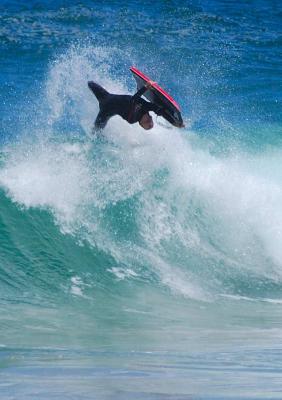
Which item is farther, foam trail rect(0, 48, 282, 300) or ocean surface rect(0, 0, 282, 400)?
foam trail rect(0, 48, 282, 300)

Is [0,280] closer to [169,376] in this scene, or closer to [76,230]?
[76,230]

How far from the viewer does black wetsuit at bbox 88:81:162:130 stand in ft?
35.3

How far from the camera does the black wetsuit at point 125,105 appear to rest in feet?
35.3

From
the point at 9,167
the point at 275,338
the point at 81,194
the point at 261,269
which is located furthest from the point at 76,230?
the point at 275,338

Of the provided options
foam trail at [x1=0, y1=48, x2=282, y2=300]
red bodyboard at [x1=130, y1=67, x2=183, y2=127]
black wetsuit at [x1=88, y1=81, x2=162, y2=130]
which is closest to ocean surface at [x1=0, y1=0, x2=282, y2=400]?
foam trail at [x1=0, y1=48, x2=282, y2=300]

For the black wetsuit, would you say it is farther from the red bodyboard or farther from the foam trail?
the foam trail

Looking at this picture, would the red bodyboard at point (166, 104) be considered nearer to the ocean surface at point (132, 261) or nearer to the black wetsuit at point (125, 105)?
the black wetsuit at point (125, 105)

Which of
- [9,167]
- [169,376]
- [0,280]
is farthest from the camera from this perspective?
[9,167]

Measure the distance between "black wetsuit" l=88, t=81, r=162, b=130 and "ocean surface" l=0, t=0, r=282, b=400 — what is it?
3.35 feet

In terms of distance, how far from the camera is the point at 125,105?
10750 mm

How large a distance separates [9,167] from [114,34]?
23.1 meters

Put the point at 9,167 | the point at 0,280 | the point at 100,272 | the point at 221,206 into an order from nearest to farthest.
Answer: the point at 0,280 < the point at 100,272 < the point at 9,167 < the point at 221,206

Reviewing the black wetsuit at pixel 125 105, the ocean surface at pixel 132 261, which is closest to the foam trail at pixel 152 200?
the ocean surface at pixel 132 261

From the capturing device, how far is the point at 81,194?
1231cm
